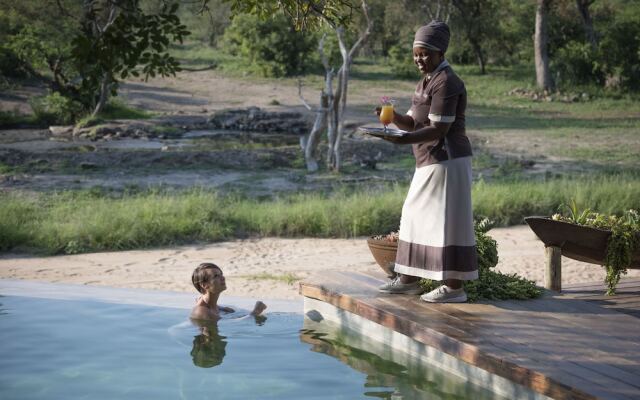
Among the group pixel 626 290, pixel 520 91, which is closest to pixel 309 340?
pixel 626 290

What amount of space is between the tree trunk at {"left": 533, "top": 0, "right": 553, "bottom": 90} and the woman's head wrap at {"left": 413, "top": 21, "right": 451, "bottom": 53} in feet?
72.8

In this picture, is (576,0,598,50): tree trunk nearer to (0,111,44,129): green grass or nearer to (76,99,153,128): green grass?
(76,99,153,128): green grass

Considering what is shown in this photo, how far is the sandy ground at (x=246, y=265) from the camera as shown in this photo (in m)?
8.41

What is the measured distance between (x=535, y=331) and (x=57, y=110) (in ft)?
60.4

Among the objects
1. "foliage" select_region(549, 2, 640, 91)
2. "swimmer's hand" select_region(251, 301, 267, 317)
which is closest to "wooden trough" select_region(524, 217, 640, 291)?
"swimmer's hand" select_region(251, 301, 267, 317)

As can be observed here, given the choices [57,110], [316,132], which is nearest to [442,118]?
[316,132]

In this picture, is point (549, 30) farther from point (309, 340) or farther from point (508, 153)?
point (309, 340)

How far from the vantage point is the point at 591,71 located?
2744 centimetres

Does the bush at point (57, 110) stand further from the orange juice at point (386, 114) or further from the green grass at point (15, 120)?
the orange juice at point (386, 114)

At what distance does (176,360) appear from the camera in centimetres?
612

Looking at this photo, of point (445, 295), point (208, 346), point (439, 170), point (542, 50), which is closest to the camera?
point (439, 170)

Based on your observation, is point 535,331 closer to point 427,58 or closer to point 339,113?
point 427,58

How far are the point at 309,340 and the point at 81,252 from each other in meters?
4.04

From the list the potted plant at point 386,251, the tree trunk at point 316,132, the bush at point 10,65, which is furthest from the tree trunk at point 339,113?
the bush at point 10,65
